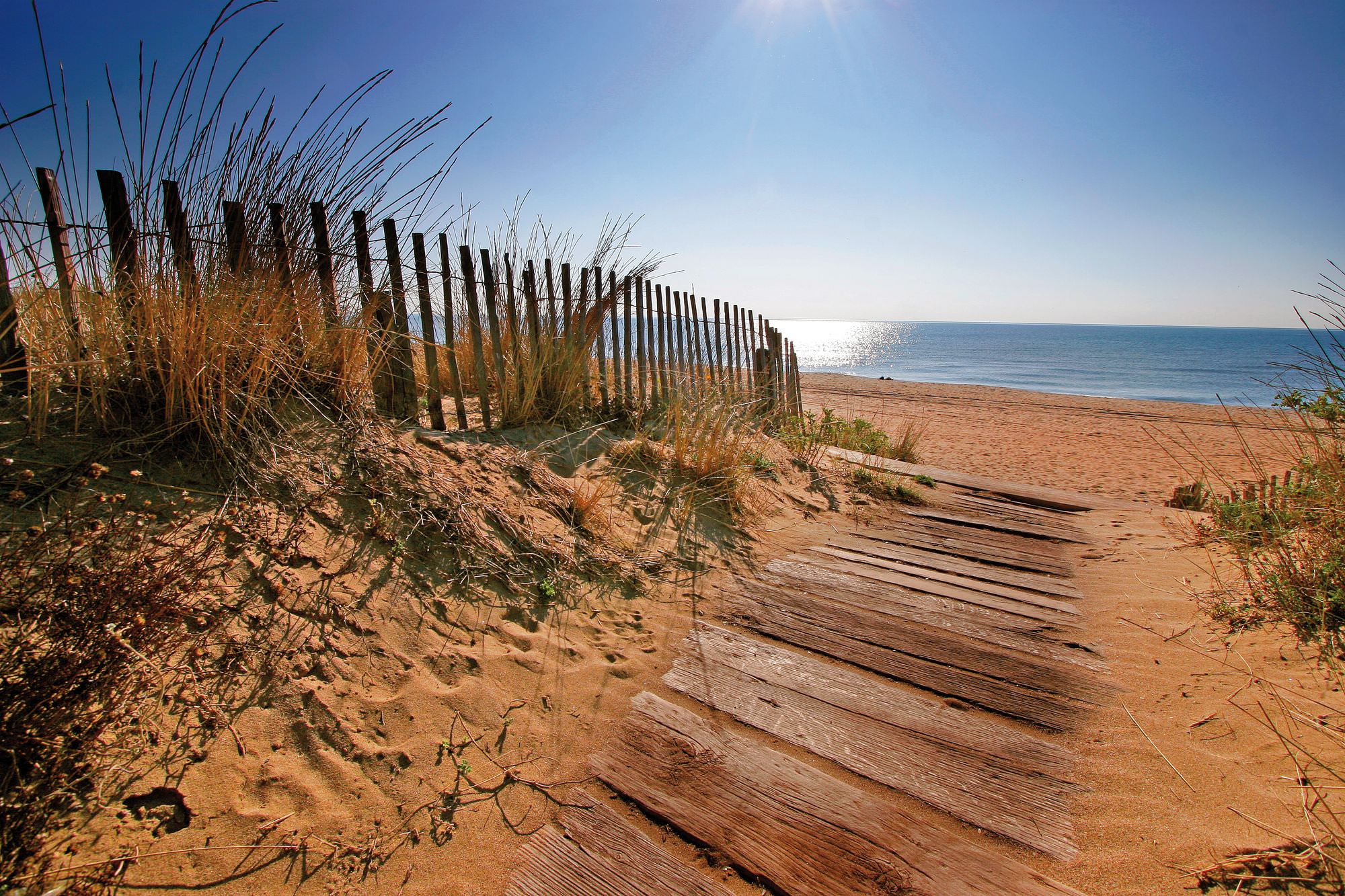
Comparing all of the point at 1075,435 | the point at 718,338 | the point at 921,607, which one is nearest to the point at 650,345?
the point at 718,338

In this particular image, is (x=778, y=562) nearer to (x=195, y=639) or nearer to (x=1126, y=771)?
(x=1126, y=771)

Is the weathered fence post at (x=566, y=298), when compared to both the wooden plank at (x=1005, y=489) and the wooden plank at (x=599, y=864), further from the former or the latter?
the wooden plank at (x=599, y=864)

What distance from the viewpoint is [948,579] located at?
340 cm

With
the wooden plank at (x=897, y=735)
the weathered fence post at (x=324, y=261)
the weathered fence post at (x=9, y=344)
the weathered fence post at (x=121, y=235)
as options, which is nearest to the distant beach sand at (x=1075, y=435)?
the wooden plank at (x=897, y=735)

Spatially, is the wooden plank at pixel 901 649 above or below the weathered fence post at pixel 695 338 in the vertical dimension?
below

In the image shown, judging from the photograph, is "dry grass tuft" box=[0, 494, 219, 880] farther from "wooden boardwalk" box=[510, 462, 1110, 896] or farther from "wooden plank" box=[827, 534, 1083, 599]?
"wooden plank" box=[827, 534, 1083, 599]

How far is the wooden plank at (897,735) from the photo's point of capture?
172cm

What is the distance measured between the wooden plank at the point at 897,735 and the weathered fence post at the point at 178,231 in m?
2.67

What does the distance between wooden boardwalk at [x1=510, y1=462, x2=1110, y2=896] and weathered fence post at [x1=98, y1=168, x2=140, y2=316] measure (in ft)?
8.70

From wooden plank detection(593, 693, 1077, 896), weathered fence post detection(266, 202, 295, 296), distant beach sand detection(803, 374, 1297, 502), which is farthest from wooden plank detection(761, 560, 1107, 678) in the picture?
weathered fence post detection(266, 202, 295, 296)

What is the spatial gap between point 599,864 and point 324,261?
3.10m

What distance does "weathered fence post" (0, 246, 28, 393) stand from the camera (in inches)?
83.7

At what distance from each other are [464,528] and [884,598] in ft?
7.28

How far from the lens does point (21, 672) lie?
1323mm
